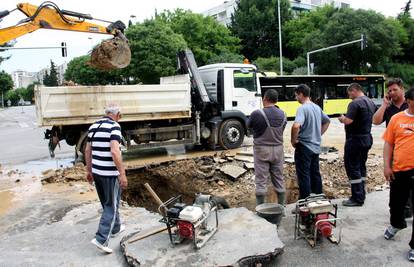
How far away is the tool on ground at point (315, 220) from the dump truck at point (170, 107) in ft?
22.8

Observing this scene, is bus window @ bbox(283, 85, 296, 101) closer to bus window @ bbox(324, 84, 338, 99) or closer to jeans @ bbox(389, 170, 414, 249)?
bus window @ bbox(324, 84, 338, 99)

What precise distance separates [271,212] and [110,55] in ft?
19.7

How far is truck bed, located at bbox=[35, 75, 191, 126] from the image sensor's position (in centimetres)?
990

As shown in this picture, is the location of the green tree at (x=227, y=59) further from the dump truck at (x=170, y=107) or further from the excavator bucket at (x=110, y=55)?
the excavator bucket at (x=110, y=55)

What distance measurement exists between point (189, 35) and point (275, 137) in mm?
39258

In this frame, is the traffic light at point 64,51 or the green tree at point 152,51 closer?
the traffic light at point 64,51

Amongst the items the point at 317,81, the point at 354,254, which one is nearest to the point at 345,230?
the point at 354,254

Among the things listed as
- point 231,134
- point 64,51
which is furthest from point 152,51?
point 231,134

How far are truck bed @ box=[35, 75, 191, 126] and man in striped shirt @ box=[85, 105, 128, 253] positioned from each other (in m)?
5.69

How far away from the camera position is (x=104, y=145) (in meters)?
4.63

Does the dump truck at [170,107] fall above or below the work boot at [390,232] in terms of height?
above

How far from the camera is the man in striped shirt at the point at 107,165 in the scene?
15.1 ft

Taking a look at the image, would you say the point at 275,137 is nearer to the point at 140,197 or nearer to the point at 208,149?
the point at 140,197

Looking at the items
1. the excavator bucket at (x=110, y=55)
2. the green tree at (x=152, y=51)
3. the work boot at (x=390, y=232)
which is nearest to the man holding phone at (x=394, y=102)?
the work boot at (x=390, y=232)
